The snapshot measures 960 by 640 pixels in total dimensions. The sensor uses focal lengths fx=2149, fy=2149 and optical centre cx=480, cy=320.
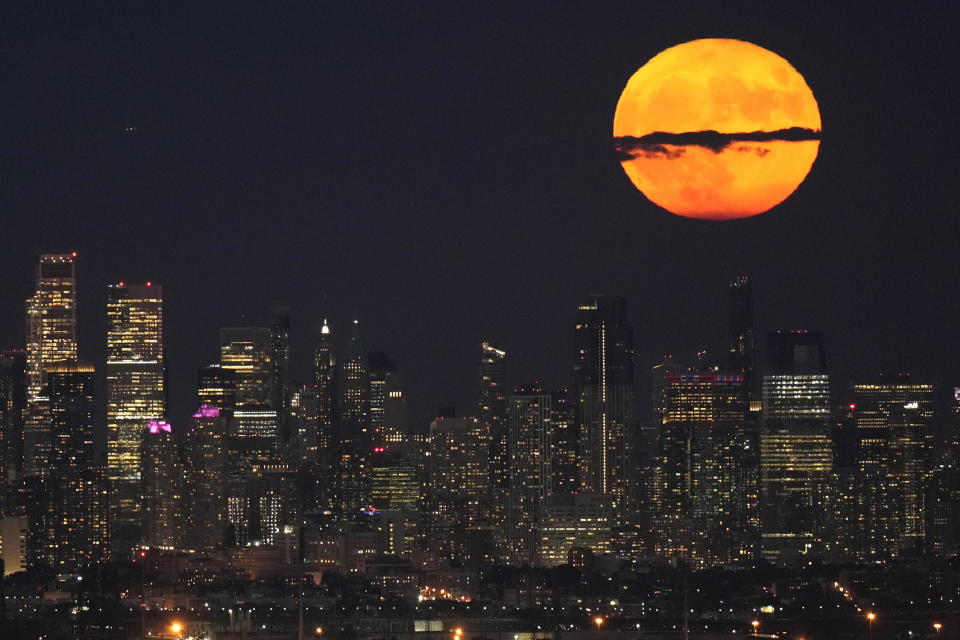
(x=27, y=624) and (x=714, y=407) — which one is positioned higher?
(x=714, y=407)

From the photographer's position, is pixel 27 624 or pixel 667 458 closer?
pixel 27 624

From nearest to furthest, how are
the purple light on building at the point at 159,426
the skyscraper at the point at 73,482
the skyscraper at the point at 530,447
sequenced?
the skyscraper at the point at 73,482, the skyscraper at the point at 530,447, the purple light on building at the point at 159,426

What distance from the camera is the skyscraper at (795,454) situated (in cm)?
7281

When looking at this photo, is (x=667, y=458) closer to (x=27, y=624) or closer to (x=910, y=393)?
(x=910, y=393)

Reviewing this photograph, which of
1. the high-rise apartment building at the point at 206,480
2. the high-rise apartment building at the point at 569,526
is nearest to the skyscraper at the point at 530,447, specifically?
the high-rise apartment building at the point at 569,526

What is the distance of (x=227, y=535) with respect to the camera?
249 feet

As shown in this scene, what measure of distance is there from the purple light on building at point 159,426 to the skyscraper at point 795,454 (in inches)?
892

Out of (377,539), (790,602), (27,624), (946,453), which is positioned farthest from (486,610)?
(946,453)

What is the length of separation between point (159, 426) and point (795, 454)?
976 inches

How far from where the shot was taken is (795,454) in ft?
248

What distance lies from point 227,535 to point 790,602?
32859 millimetres

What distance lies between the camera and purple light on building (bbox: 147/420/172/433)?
8188 centimetres

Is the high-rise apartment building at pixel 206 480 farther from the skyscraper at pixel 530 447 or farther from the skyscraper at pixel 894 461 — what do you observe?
the skyscraper at pixel 894 461

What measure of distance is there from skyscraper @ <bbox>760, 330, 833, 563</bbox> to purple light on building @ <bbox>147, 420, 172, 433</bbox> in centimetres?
2265
